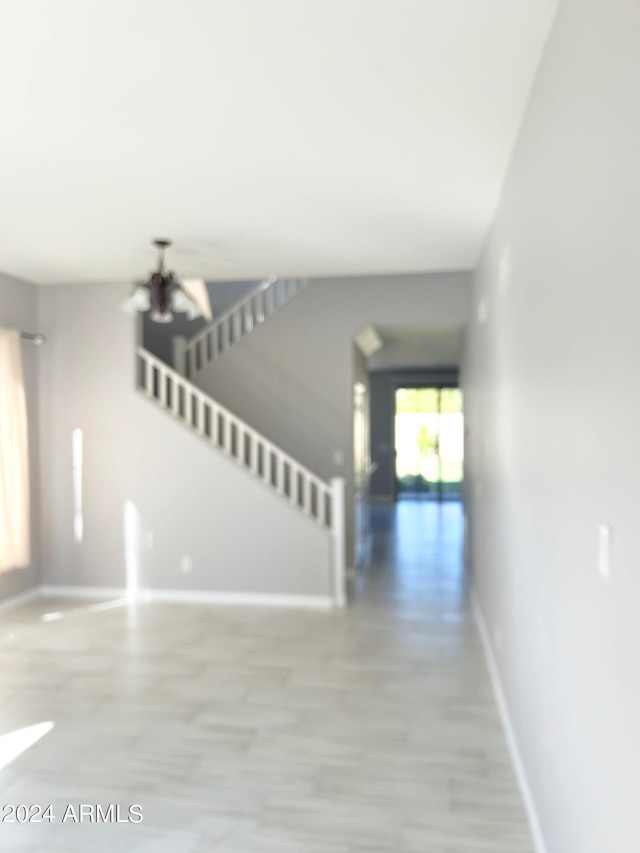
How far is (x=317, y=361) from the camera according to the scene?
6.54 meters

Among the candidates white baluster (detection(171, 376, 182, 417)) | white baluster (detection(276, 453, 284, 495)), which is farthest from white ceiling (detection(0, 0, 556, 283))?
white baluster (detection(276, 453, 284, 495))

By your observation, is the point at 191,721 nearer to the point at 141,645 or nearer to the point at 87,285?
the point at 141,645

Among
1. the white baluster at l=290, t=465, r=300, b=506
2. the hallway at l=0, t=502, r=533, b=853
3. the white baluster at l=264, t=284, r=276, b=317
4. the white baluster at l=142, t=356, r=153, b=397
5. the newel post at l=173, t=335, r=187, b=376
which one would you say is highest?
the white baluster at l=264, t=284, r=276, b=317

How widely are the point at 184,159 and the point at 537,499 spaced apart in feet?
7.49

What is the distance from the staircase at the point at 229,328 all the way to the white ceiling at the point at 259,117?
2.13m

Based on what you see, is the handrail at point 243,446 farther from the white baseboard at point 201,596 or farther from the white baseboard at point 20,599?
the white baseboard at point 20,599

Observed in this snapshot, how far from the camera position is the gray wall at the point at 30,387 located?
18.8 feet

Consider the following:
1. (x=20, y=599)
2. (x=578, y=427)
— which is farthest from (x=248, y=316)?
(x=578, y=427)

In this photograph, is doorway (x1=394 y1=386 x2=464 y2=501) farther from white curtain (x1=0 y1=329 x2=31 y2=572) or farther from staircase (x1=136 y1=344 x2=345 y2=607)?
white curtain (x1=0 y1=329 x2=31 y2=572)

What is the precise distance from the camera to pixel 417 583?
6379 mm

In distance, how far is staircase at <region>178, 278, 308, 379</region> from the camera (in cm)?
683

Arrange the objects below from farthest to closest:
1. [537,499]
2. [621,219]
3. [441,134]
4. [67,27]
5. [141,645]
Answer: [141,645] → [441,134] → [537,499] → [67,27] → [621,219]

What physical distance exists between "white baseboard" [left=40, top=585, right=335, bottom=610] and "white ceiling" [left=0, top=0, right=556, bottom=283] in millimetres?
3061

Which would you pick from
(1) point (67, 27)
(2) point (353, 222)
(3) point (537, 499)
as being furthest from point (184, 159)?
(3) point (537, 499)
